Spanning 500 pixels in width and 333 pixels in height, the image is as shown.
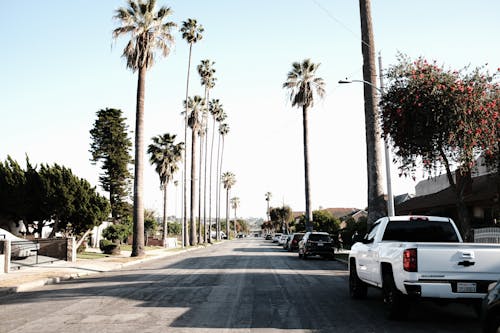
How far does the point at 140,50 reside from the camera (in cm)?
3303

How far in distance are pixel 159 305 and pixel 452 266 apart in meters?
6.33

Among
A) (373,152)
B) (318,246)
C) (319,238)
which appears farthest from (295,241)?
(373,152)

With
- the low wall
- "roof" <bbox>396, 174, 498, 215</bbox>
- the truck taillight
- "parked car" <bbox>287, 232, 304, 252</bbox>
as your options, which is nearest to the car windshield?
"roof" <bbox>396, 174, 498, 215</bbox>

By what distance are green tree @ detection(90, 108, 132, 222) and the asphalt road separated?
44195 mm

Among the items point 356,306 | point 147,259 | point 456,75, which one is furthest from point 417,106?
point 147,259

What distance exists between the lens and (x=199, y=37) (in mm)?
58375

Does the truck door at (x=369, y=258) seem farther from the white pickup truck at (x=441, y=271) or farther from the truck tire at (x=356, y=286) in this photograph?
the white pickup truck at (x=441, y=271)

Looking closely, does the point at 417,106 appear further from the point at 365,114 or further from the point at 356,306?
the point at 356,306

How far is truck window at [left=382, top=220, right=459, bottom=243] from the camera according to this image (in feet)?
34.8

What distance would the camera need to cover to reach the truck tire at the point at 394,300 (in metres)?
8.84

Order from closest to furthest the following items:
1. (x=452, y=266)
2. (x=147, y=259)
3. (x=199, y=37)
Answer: (x=452, y=266) → (x=147, y=259) → (x=199, y=37)

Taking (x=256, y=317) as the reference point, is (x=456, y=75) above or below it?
Answer: above

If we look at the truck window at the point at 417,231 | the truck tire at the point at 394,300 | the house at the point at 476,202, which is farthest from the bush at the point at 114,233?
the truck tire at the point at 394,300

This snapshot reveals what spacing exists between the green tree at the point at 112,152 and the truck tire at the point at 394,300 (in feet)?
173
